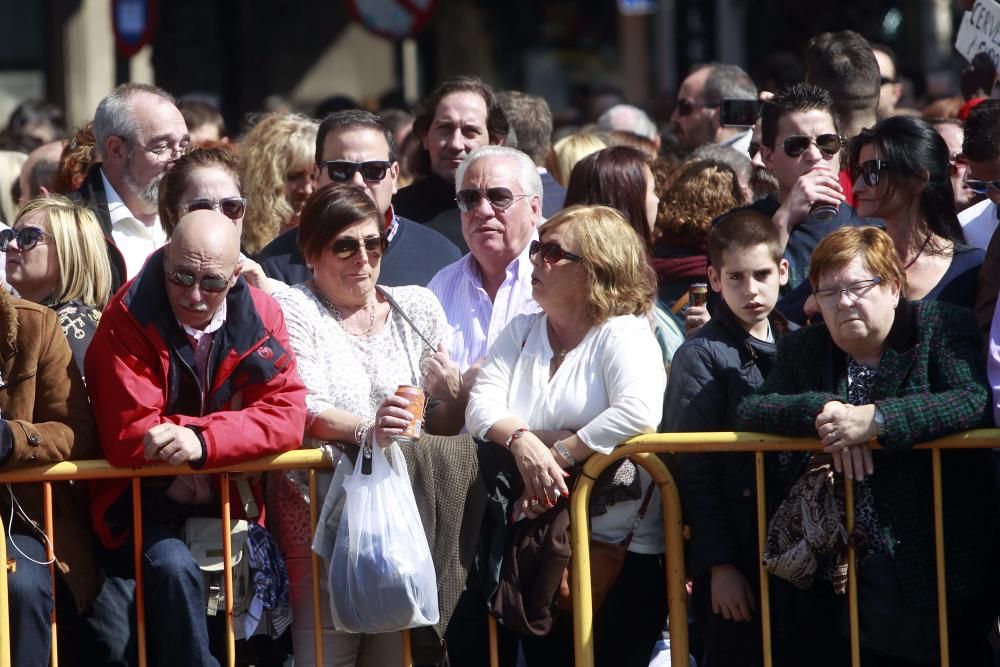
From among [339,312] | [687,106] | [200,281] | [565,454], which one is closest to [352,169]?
[339,312]

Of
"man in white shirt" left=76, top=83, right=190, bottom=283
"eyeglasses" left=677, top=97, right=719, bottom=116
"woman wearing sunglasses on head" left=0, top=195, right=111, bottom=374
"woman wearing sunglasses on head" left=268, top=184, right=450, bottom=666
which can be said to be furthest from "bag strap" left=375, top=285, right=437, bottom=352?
"eyeglasses" left=677, top=97, right=719, bottom=116

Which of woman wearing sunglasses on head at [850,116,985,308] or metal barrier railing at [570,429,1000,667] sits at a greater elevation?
woman wearing sunglasses on head at [850,116,985,308]

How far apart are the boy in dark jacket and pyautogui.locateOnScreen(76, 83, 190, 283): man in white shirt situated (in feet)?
7.89

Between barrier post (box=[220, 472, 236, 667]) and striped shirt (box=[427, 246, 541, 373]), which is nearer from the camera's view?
barrier post (box=[220, 472, 236, 667])

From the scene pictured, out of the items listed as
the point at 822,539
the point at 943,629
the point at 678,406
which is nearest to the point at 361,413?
the point at 678,406

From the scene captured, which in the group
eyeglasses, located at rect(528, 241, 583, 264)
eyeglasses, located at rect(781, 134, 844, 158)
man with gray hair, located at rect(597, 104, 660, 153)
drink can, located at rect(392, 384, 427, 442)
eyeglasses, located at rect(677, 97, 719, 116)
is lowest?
drink can, located at rect(392, 384, 427, 442)

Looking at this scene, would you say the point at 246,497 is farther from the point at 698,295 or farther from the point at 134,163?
the point at 134,163

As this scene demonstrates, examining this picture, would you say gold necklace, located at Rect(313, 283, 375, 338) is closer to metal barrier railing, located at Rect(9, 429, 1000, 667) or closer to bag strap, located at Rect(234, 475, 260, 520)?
metal barrier railing, located at Rect(9, 429, 1000, 667)

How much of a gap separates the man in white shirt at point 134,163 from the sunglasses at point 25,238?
97cm

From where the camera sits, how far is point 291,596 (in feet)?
16.7

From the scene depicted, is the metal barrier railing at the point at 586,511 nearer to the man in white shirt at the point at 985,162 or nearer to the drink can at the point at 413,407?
the drink can at the point at 413,407

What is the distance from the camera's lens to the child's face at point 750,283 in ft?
17.0

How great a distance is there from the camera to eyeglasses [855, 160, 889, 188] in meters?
5.39

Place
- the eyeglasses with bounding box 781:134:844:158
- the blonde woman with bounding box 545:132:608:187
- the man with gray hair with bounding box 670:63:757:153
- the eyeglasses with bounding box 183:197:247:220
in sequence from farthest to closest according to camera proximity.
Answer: the man with gray hair with bounding box 670:63:757:153, the blonde woman with bounding box 545:132:608:187, the eyeglasses with bounding box 781:134:844:158, the eyeglasses with bounding box 183:197:247:220
